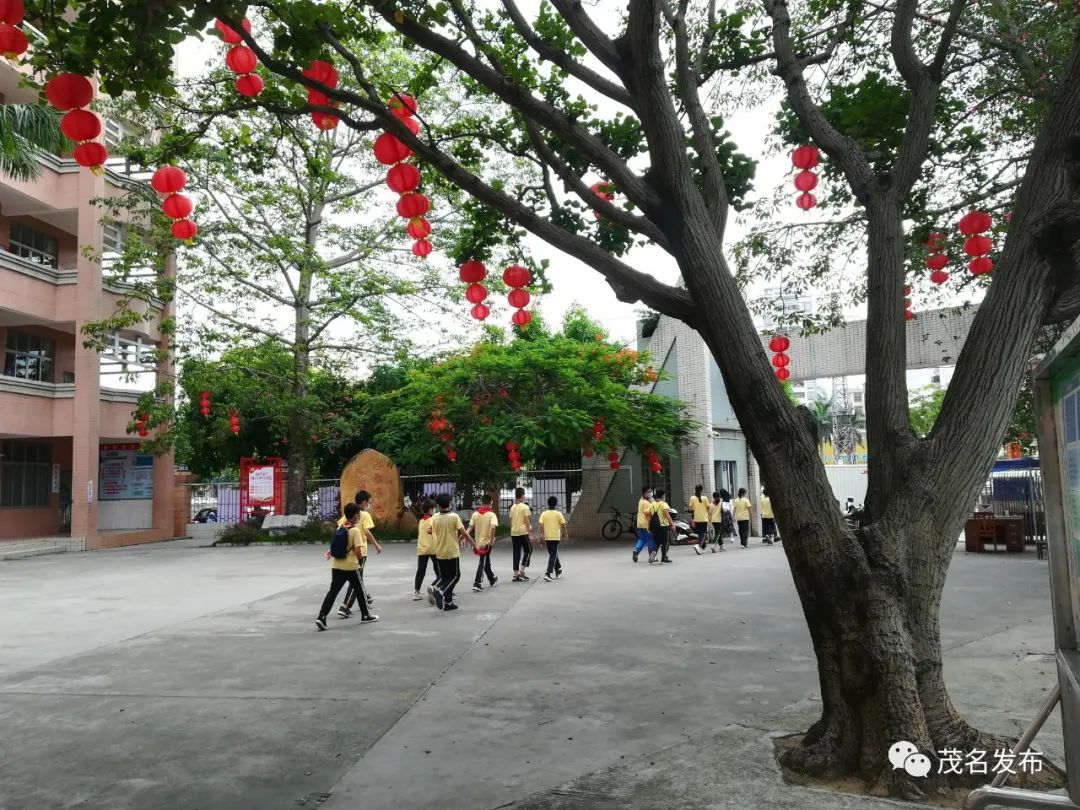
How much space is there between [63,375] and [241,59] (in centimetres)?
2023

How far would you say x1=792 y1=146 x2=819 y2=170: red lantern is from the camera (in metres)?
5.64

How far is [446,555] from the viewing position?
9227 mm

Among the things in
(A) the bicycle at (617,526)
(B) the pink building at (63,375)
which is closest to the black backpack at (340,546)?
(A) the bicycle at (617,526)

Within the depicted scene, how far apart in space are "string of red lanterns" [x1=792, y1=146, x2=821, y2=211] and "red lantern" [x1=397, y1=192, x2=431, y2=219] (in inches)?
106

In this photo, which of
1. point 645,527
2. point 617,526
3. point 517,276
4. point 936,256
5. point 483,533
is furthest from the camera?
point 617,526

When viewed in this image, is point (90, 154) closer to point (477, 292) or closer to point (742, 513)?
point (477, 292)

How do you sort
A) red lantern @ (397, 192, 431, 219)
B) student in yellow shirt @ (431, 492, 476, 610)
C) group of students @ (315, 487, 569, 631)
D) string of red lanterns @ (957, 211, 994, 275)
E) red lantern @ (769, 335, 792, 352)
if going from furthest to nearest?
red lantern @ (769, 335, 792, 352), student in yellow shirt @ (431, 492, 476, 610), group of students @ (315, 487, 569, 631), string of red lanterns @ (957, 211, 994, 275), red lantern @ (397, 192, 431, 219)

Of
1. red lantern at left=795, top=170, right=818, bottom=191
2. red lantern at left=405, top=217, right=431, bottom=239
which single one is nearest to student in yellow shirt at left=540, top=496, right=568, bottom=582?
red lantern at left=405, top=217, right=431, bottom=239

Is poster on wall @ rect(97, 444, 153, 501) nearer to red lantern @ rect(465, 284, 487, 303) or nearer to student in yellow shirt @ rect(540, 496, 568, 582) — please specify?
student in yellow shirt @ rect(540, 496, 568, 582)

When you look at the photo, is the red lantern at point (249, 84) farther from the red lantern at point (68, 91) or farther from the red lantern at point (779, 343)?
the red lantern at point (779, 343)

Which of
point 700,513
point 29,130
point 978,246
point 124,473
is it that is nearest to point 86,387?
point 124,473

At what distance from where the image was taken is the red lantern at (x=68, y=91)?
4.29 metres

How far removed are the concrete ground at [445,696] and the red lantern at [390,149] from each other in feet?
11.7

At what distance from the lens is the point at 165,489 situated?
22844mm
